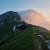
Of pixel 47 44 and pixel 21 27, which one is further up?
pixel 21 27

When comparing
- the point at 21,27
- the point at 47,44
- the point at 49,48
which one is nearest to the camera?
the point at 49,48

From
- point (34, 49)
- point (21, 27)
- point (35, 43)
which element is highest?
point (21, 27)

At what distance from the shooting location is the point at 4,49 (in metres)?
106

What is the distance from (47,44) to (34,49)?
1738 cm

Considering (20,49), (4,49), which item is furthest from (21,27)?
(20,49)

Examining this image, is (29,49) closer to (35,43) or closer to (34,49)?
(34,49)

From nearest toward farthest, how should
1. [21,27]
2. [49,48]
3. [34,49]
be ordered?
[34,49] → [49,48] → [21,27]

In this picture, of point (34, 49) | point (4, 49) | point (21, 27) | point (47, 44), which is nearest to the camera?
point (34, 49)

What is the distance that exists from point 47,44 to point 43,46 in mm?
5887

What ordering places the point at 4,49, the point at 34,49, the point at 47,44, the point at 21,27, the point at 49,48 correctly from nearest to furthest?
the point at 34,49
the point at 49,48
the point at 47,44
the point at 4,49
the point at 21,27

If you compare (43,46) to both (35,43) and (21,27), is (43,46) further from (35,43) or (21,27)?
(21,27)

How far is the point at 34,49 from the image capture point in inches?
3285

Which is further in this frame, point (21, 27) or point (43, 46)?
point (21, 27)

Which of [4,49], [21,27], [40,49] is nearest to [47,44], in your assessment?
[40,49]
